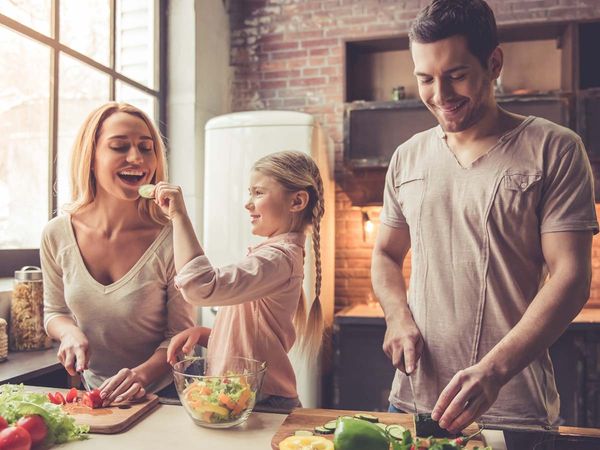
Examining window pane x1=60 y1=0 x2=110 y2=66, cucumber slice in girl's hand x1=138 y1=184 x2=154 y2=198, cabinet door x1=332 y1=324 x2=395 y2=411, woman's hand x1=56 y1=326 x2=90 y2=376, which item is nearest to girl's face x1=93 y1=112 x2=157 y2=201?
cucumber slice in girl's hand x1=138 y1=184 x2=154 y2=198

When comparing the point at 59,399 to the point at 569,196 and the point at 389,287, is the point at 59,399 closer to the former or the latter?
the point at 389,287

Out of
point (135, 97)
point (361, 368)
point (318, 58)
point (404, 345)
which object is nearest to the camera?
point (404, 345)

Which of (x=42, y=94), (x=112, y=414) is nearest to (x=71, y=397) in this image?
(x=112, y=414)

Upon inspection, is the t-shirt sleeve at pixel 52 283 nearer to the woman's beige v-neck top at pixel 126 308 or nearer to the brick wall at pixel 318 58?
the woman's beige v-neck top at pixel 126 308

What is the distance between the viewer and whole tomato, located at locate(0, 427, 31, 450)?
A: 3.34 feet

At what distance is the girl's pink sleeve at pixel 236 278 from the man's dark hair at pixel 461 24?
631 mm

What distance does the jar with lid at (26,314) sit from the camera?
7.49 ft

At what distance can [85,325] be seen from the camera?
1.61 m

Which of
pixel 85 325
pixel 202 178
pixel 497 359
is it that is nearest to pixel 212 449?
pixel 497 359

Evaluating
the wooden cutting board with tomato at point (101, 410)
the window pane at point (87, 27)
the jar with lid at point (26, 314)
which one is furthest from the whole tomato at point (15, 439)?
the window pane at point (87, 27)

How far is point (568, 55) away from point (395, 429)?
3.02 meters

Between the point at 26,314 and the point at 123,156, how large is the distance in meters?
1.04

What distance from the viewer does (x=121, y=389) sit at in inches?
52.9

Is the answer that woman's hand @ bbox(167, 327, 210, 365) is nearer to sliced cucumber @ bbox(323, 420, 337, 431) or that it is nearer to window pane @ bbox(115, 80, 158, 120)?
sliced cucumber @ bbox(323, 420, 337, 431)
